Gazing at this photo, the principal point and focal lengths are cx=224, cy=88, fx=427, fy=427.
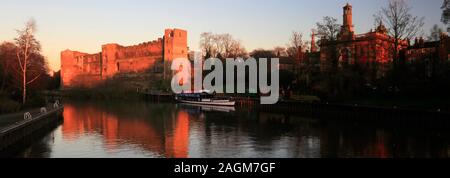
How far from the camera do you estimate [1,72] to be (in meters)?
38.3

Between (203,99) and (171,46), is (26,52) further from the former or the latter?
(171,46)

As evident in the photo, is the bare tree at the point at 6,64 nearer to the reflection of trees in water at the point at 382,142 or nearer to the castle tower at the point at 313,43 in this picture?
the reflection of trees in water at the point at 382,142

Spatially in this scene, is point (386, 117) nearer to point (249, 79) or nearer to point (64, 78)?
point (249, 79)

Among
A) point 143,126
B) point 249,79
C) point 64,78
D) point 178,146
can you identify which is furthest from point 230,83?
point 64,78

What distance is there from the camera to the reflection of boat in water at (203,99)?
156ft

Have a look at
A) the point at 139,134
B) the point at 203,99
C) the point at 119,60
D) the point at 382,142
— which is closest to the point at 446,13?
the point at 382,142

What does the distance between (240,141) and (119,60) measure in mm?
65924

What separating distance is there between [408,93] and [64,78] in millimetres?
78550

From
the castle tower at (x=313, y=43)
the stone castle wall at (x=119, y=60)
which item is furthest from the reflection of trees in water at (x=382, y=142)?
the stone castle wall at (x=119, y=60)

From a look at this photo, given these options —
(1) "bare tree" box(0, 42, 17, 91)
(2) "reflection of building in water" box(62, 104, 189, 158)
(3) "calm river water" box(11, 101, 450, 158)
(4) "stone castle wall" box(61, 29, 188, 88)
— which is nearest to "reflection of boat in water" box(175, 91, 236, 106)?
(4) "stone castle wall" box(61, 29, 188, 88)

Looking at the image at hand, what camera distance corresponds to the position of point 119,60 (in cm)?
8300

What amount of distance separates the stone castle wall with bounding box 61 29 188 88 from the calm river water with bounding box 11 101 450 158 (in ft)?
144

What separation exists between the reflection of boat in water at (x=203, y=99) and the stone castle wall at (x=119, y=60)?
15.7 m

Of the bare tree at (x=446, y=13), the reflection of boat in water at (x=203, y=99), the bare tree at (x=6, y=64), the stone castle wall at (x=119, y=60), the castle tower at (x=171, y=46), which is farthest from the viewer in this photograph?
the stone castle wall at (x=119, y=60)
